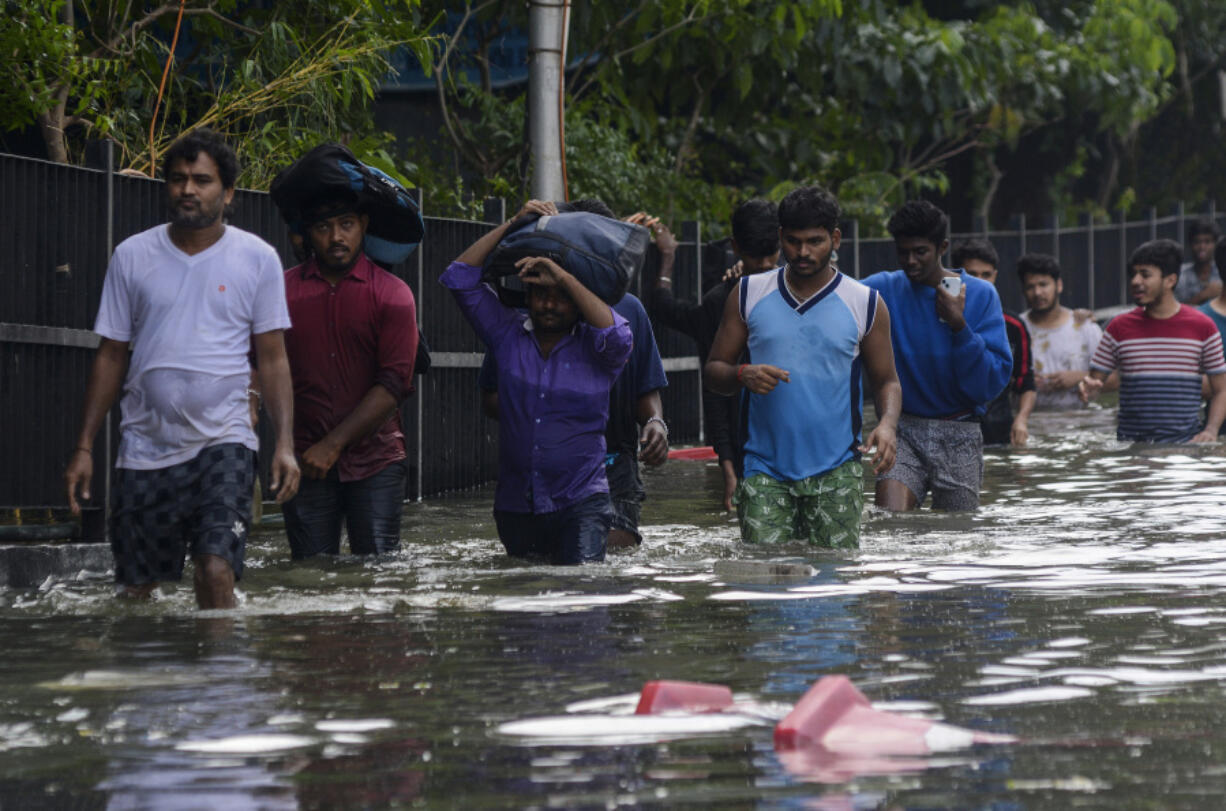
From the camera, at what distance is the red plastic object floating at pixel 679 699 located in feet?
18.6

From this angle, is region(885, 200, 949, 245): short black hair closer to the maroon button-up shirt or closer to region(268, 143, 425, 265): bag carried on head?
region(268, 143, 425, 265): bag carried on head

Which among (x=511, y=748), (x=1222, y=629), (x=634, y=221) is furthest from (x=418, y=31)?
(x=511, y=748)

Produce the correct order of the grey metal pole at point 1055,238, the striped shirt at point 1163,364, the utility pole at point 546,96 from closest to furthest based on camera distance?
the utility pole at point 546,96
the striped shirt at point 1163,364
the grey metal pole at point 1055,238

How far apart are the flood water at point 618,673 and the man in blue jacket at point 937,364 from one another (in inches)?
21.5

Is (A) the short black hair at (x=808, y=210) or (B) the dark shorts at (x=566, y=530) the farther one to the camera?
(A) the short black hair at (x=808, y=210)

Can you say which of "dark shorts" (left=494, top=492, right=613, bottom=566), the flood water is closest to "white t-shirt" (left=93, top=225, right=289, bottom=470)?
the flood water

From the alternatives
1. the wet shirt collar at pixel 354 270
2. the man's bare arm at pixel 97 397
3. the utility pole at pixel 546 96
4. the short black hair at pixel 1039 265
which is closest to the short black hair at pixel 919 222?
the wet shirt collar at pixel 354 270

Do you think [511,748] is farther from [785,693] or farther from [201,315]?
[201,315]

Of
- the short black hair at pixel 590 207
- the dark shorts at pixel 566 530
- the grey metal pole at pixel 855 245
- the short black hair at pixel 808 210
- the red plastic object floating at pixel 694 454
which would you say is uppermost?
the grey metal pole at pixel 855 245

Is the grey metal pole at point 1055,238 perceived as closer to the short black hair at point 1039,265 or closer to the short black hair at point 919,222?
the short black hair at point 1039,265

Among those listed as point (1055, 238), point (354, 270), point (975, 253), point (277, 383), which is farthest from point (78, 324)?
point (1055, 238)

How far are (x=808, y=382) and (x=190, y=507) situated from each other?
9.66 feet

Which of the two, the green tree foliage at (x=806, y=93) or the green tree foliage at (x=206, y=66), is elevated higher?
the green tree foliage at (x=806, y=93)

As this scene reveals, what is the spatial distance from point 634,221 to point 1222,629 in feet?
11.3
